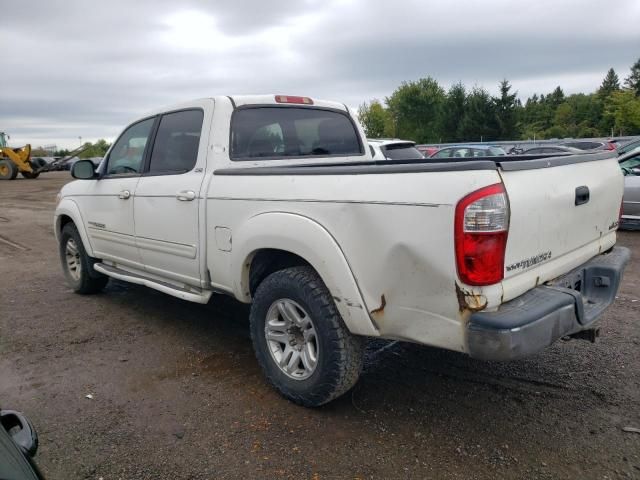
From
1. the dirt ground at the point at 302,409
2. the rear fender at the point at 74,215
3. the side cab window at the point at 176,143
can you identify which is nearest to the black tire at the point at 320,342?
the dirt ground at the point at 302,409

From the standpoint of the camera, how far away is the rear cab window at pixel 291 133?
416cm

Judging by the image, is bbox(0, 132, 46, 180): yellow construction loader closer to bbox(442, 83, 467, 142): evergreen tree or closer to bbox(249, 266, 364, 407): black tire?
bbox(249, 266, 364, 407): black tire

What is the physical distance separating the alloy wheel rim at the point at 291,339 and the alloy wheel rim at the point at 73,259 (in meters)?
3.43

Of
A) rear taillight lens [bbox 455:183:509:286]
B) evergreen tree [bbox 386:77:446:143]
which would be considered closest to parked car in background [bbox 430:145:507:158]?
rear taillight lens [bbox 455:183:509:286]

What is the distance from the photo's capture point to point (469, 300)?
2547 millimetres

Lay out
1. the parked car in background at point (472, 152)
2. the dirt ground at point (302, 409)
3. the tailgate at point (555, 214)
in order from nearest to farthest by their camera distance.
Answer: the tailgate at point (555, 214)
the dirt ground at point (302, 409)
the parked car in background at point (472, 152)

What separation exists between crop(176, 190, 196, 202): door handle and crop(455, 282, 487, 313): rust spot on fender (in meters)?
2.13

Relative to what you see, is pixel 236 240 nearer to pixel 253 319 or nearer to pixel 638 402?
pixel 253 319

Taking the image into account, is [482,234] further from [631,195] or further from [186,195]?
[631,195]

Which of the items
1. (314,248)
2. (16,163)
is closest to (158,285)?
(314,248)

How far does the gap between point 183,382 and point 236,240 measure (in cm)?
108

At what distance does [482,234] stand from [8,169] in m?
31.3

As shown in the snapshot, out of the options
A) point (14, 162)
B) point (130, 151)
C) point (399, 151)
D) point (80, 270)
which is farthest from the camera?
point (14, 162)

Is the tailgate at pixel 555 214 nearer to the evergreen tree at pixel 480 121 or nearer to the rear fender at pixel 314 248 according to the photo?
the rear fender at pixel 314 248
